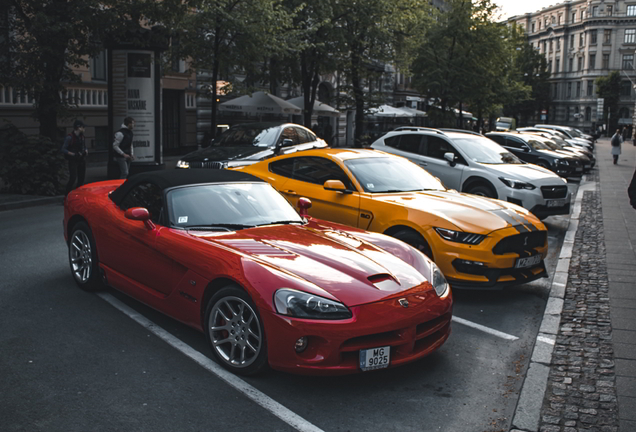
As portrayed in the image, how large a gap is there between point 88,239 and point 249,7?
14477 millimetres

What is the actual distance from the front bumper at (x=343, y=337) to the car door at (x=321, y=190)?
3472 millimetres

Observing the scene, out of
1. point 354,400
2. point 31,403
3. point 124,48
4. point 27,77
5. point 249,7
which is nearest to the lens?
point 31,403

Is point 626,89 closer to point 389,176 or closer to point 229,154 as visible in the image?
point 229,154

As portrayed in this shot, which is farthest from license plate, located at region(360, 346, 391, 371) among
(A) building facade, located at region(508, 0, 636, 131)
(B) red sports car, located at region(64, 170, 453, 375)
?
(A) building facade, located at region(508, 0, 636, 131)

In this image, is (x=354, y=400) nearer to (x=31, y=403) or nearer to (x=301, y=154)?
(x=31, y=403)

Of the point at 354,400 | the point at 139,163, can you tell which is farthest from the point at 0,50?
the point at 354,400

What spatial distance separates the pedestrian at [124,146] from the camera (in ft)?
49.8

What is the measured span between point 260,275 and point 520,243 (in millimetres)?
3805

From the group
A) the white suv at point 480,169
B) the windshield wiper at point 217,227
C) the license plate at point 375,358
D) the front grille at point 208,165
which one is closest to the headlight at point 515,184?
the white suv at point 480,169

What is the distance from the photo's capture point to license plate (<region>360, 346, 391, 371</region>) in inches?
176

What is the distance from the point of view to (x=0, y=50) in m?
16.0

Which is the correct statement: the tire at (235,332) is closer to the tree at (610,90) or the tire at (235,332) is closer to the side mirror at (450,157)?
the side mirror at (450,157)

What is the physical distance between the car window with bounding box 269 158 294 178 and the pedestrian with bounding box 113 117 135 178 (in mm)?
6827

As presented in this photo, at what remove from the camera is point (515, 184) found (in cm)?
1243
